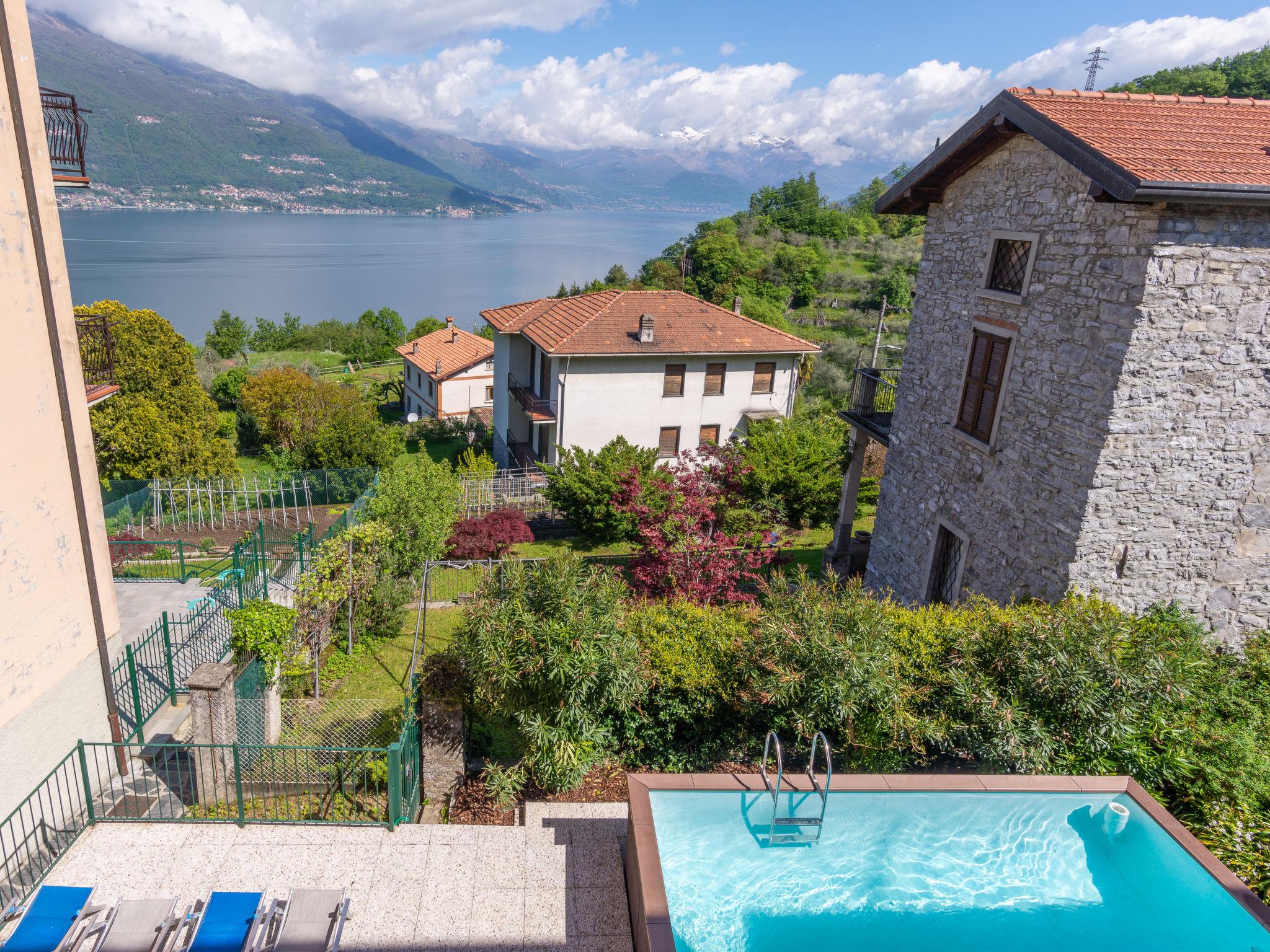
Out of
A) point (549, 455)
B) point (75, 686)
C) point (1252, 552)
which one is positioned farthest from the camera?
point (549, 455)

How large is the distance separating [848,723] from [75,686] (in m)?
8.62

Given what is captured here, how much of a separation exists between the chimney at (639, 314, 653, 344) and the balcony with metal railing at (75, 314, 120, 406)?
14.9 m

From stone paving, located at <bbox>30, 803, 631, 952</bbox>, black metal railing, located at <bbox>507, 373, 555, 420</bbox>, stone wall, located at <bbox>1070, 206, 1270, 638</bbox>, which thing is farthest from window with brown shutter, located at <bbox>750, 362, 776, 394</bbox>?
stone paving, located at <bbox>30, 803, 631, 952</bbox>

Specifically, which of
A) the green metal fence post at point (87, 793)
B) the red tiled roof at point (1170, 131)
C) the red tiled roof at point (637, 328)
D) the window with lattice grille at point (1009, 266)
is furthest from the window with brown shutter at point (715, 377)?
the green metal fence post at point (87, 793)

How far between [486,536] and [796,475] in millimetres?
8603

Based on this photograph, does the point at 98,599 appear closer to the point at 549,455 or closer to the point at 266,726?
the point at 266,726

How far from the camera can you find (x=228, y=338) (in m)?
65.9

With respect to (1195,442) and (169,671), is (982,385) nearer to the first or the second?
(1195,442)

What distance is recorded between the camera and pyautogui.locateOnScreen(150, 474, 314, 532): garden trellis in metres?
19.8

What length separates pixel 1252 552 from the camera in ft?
30.7

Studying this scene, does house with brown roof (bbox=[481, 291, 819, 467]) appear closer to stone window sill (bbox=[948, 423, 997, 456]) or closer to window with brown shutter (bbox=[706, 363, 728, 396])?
window with brown shutter (bbox=[706, 363, 728, 396])

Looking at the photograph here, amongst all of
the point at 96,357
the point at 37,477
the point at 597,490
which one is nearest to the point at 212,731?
the point at 37,477

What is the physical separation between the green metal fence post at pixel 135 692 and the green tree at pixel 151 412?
612 inches

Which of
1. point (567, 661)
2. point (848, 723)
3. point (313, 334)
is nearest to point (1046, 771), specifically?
point (848, 723)
